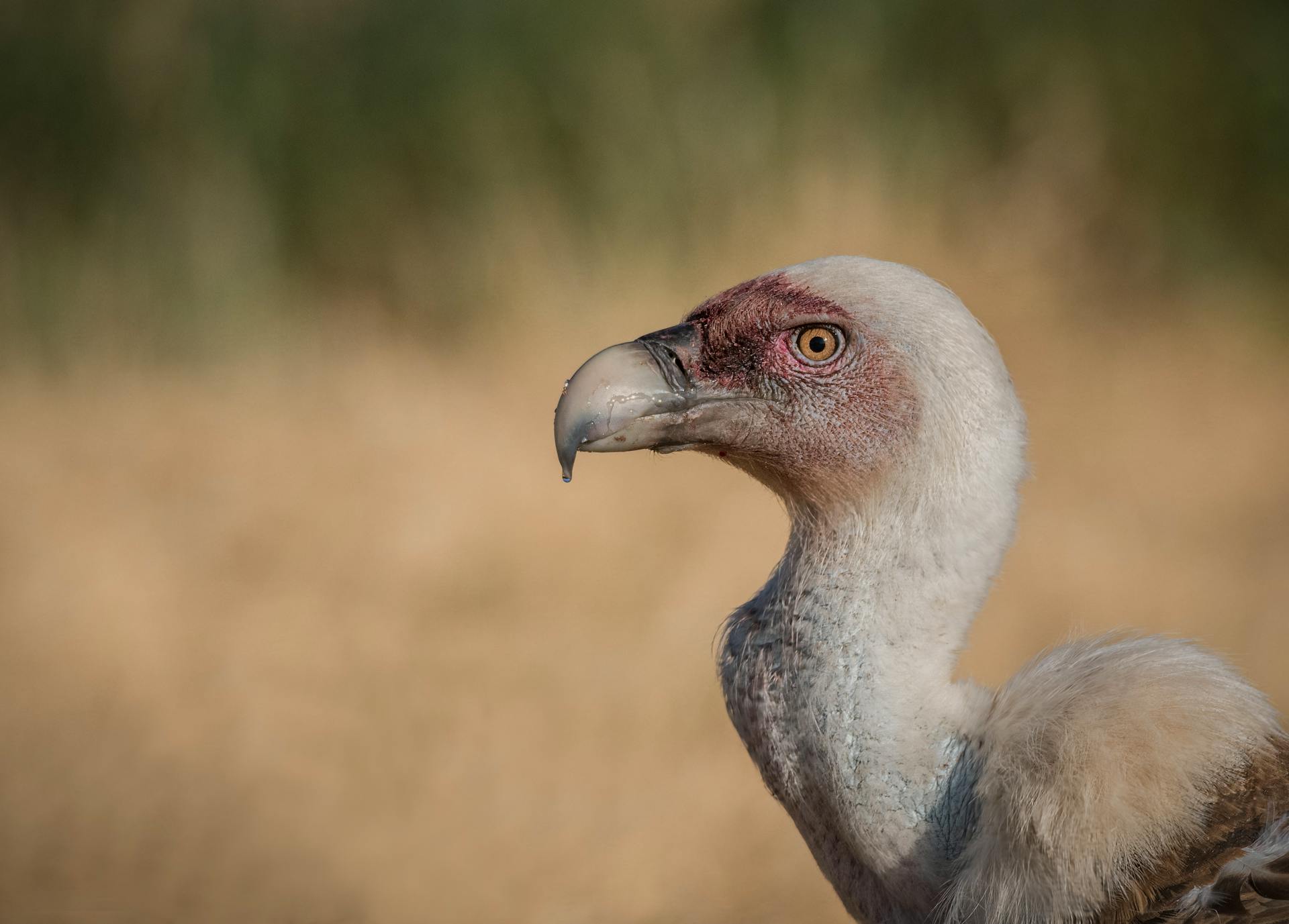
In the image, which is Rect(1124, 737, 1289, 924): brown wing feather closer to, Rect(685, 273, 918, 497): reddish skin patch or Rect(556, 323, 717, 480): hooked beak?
Rect(685, 273, 918, 497): reddish skin patch

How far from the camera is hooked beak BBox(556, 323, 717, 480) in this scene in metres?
2.14

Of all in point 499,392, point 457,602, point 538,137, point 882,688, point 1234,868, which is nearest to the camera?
point 1234,868

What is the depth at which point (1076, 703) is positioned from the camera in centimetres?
201

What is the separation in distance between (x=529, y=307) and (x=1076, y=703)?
3992 mm

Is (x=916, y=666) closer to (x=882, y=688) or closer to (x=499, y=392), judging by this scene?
(x=882, y=688)

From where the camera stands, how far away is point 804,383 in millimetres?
2221

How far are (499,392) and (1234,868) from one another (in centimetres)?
421

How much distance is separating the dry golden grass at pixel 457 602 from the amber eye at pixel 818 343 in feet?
9.75

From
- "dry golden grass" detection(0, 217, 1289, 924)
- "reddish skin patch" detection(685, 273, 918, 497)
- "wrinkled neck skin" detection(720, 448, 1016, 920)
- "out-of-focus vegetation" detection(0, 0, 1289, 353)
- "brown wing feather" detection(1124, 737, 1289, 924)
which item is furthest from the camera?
"out-of-focus vegetation" detection(0, 0, 1289, 353)

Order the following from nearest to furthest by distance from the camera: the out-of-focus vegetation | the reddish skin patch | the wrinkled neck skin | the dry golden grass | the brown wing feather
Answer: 1. the brown wing feather
2. the wrinkled neck skin
3. the reddish skin patch
4. the dry golden grass
5. the out-of-focus vegetation

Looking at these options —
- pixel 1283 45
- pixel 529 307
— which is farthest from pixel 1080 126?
pixel 529 307

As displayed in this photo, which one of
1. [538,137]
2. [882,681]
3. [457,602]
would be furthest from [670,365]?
[538,137]

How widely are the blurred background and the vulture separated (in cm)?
269

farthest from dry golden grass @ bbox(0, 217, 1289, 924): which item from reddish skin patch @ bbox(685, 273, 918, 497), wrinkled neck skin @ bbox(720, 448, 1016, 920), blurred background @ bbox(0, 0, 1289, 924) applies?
reddish skin patch @ bbox(685, 273, 918, 497)
